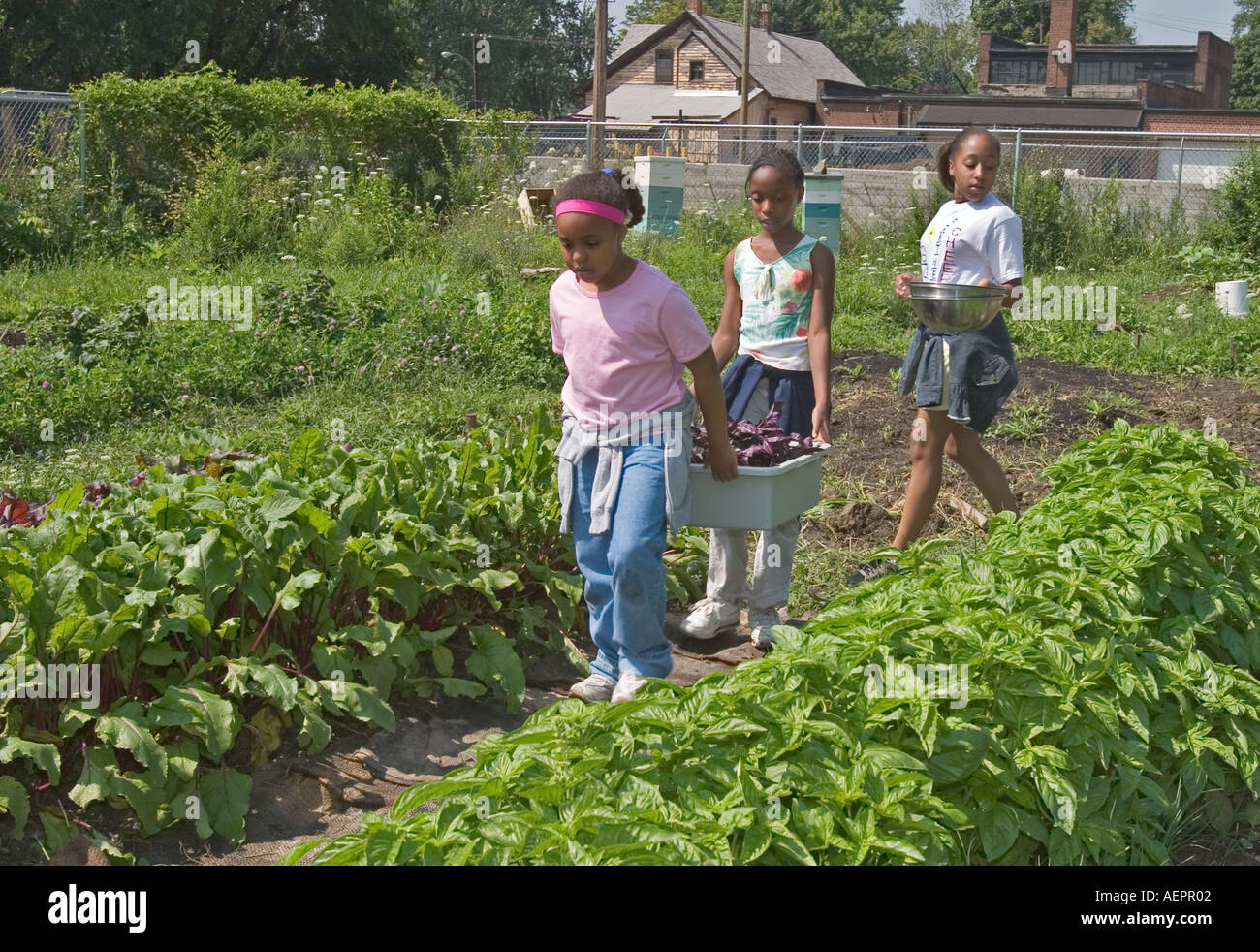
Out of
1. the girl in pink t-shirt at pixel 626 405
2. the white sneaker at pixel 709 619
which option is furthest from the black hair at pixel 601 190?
the white sneaker at pixel 709 619

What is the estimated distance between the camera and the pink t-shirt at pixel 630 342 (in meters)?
4.10

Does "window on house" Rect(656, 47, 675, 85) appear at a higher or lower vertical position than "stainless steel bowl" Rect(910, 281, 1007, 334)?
higher

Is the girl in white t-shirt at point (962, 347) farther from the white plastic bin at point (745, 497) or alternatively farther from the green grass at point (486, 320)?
the green grass at point (486, 320)

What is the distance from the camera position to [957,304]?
532cm

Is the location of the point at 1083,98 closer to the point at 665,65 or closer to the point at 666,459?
the point at 665,65

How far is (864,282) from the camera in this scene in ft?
45.1

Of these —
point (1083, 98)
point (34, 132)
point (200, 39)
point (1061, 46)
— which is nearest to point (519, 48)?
point (1061, 46)

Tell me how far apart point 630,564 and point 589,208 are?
1.06 m

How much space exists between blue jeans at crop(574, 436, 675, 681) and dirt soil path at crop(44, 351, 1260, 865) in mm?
384

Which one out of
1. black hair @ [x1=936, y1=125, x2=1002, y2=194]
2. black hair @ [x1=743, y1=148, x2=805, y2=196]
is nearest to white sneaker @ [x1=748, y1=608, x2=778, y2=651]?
black hair @ [x1=743, y1=148, x2=805, y2=196]

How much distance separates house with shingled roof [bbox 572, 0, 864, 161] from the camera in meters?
57.8

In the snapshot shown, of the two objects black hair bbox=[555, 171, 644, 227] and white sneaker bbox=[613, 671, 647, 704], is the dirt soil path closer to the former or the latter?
white sneaker bbox=[613, 671, 647, 704]

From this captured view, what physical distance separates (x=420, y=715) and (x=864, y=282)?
33.7ft
